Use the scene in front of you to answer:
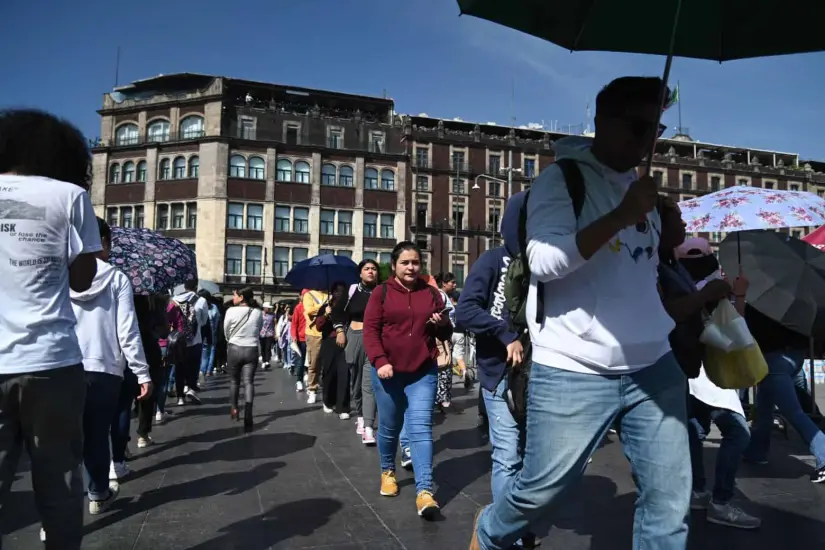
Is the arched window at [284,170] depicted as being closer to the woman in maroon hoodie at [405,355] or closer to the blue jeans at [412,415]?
the woman in maroon hoodie at [405,355]

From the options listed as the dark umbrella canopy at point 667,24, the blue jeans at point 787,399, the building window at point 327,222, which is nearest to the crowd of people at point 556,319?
the dark umbrella canopy at point 667,24

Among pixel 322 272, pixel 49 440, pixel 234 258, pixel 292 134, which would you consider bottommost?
pixel 49 440

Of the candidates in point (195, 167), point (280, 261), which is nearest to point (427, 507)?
point (280, 261)

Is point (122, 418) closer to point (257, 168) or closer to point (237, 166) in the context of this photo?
point (237, 166)

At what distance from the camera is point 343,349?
921 centimetres

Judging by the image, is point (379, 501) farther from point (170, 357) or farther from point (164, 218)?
point (164, 218)

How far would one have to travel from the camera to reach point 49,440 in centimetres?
261

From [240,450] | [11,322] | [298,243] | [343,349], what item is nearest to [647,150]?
[11,322]

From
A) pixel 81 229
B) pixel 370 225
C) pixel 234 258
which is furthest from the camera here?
pixel 370 225

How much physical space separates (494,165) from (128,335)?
185 feet

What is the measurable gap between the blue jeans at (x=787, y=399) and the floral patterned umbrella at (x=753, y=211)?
3.80 feet

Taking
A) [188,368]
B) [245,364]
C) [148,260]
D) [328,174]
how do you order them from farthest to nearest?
1. [328,174]
2. [188,368]
3. [245,364]
4. [148,260]

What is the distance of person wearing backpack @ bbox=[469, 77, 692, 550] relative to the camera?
7.52 feet

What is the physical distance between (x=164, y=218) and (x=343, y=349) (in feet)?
145
